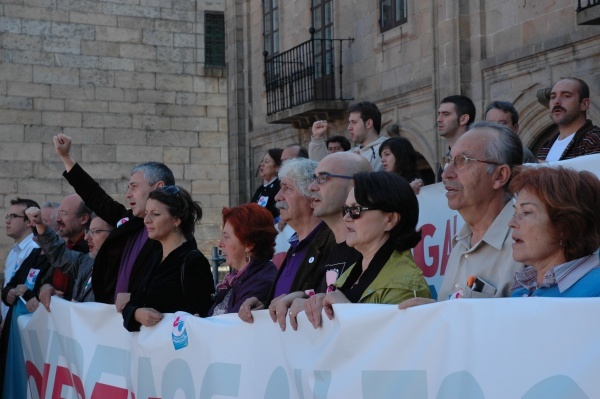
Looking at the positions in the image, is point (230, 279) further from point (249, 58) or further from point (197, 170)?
point (197, 170)

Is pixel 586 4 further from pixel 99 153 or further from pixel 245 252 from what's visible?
pixel 99 153

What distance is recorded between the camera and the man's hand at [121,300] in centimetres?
608

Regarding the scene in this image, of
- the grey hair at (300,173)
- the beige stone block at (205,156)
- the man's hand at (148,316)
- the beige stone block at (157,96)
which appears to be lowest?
the man's hand at (148,316)

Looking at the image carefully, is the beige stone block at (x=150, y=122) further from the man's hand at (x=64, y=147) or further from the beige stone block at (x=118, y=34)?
the man's hand at (x=64, y=147)

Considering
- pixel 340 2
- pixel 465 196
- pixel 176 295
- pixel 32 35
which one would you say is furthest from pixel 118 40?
pixel 465 196

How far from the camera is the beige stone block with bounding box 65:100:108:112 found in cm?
2242

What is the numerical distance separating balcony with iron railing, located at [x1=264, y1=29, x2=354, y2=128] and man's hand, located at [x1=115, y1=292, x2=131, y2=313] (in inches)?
391

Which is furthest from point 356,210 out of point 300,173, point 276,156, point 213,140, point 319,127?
point 213,140

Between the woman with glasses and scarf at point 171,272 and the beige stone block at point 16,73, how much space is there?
16.6 metres

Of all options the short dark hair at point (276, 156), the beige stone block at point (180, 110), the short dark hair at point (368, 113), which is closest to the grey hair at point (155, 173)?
the short dark hair at point (368, 113)

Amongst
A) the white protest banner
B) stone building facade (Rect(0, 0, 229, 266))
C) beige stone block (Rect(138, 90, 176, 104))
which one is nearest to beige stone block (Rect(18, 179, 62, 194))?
stone building facade (Rect(0, 0, 229, 266))

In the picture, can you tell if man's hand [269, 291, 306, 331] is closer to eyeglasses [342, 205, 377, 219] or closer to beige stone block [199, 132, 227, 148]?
eyeglasses [342, 205, 377, 219]

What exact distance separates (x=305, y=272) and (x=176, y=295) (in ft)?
3.43

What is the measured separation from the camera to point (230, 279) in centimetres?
581
